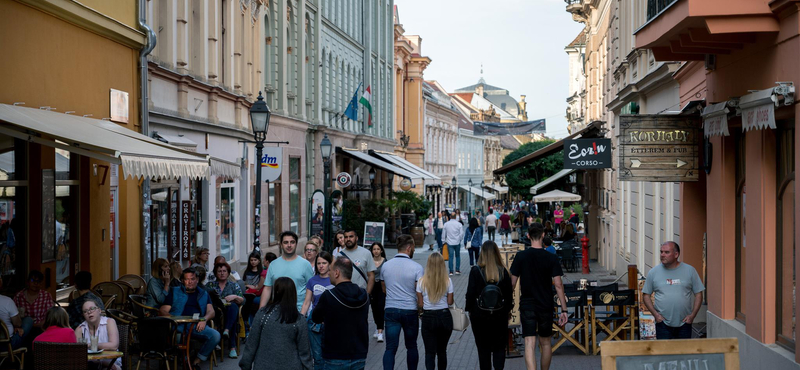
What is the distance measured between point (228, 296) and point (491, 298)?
14.9 feet

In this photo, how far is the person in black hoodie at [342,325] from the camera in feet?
25.6

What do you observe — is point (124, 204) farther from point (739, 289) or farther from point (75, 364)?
point (739, 289)

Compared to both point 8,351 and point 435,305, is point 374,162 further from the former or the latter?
point 8,351

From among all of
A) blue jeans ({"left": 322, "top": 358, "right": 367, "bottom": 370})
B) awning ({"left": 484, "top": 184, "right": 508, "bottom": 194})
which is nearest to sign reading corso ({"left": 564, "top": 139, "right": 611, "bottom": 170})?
blue jeans ({"left": 322, "top": 358, "right": 367, "bottom": 370})

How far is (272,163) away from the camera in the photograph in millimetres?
21078

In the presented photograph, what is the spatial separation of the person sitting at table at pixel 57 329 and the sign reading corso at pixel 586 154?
41.1ft

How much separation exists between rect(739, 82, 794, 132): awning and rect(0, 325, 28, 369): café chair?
7.26 meters

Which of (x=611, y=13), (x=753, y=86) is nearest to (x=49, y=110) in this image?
(x=753, y=86)

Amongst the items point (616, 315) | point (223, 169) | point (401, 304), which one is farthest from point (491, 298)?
point (223, 169)

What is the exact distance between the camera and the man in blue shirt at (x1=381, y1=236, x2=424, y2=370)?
9344 millimetres

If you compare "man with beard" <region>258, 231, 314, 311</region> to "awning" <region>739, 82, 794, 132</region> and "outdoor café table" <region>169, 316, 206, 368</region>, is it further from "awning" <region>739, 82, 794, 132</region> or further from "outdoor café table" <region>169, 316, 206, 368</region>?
"awning" <region>739, 82, 794, 132</region>

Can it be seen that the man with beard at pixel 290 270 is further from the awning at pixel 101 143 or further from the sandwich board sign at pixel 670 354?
the sandwich board sign at pixel 670 354

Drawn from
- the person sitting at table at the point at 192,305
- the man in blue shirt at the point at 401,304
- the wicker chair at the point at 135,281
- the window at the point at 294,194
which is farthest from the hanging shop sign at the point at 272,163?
the man in blue shirt at the point at 401,304

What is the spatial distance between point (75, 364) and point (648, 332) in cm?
643
